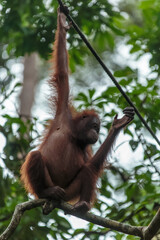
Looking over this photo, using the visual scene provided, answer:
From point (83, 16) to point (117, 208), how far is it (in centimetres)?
384

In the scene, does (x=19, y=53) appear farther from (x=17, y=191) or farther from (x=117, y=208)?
(x=117, y=208)

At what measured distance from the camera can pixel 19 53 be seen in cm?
905

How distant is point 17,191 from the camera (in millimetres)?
Answer: 8000

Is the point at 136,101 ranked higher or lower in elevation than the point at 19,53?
lower

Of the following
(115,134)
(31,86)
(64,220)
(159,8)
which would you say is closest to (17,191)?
(64,220)

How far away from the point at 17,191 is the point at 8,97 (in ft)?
6.03

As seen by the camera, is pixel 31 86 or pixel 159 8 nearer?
pixel 159 8

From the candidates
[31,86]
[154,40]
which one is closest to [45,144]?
[154,40]

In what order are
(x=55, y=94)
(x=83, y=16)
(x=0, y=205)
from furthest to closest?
(x=83, y=16)
(x=0, y=205)
(x=55, y=94)

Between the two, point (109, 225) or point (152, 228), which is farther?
point (109, 225)

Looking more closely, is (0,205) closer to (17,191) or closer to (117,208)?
(17,191)

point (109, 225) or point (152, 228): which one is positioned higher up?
point (109, 225)

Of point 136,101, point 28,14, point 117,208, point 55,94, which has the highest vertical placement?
point 28,14

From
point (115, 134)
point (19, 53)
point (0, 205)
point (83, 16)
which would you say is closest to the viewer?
point (115, 134)
